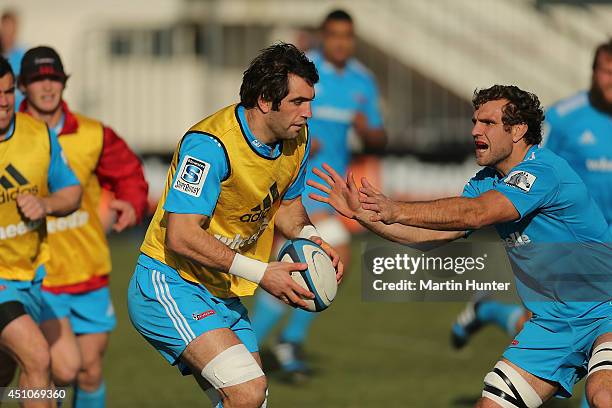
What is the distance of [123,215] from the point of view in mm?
7984

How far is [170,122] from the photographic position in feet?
71.6

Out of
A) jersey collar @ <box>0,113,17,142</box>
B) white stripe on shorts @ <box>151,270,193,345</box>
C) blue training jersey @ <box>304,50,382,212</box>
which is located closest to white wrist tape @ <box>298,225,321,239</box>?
white stripe on shorts @ <box>151,270,193,345</box>

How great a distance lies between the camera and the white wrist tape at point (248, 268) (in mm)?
6125

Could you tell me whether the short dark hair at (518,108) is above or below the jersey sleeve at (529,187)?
above

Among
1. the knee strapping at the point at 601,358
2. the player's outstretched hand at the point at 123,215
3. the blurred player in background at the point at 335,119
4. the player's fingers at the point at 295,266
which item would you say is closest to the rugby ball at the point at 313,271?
the player's fingers at the point at 295,266

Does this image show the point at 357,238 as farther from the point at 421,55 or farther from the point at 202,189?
the point at 202,189

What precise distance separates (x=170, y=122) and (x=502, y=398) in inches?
632

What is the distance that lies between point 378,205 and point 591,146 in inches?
143

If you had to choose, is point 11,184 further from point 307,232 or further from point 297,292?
point 297,292

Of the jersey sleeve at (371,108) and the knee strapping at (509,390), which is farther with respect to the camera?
the jersey sleeve at (371,108)

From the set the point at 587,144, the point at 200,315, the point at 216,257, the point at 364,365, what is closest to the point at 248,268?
the point at 216,257

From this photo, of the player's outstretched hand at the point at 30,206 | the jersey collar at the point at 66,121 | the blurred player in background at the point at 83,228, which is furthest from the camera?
the jersey collar at the point at 66,121

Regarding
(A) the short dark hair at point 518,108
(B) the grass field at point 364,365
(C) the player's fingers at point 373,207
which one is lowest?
(B) the grass field at point 364,365

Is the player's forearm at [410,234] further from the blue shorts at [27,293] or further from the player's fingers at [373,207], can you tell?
the blue shorts at [27,293]
